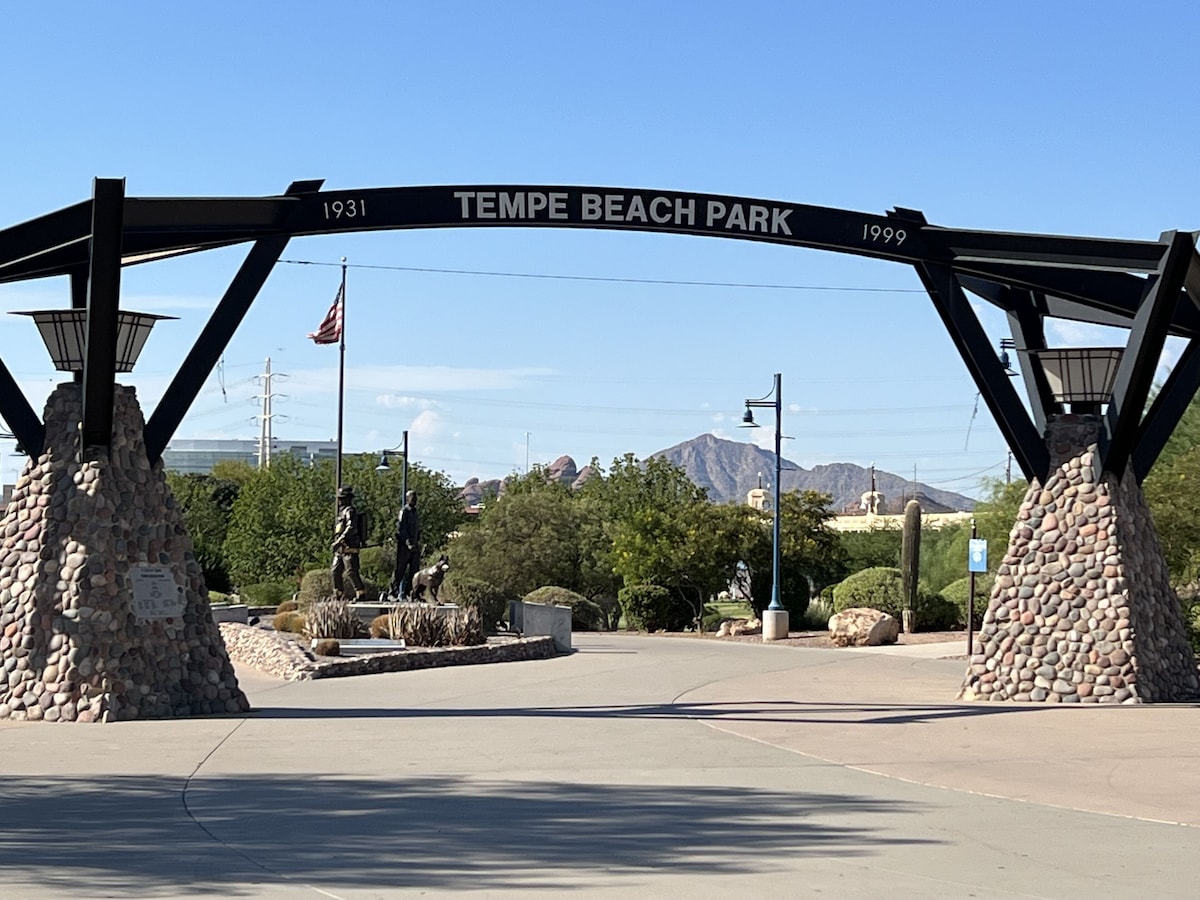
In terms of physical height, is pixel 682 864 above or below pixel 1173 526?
below

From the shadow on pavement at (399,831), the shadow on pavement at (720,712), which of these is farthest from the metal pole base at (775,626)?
the shadow on pavement at (399,831)

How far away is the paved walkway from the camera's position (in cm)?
902

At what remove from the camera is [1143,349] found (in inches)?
738

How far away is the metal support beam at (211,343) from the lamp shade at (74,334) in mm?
620

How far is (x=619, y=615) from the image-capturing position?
59188 millimetres

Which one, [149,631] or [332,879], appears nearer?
[332,879]

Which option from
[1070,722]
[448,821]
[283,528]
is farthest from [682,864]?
[283,528]

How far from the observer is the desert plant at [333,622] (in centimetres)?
2817

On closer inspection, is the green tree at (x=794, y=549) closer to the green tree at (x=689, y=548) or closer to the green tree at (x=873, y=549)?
the green tree at (x=689, y=548)

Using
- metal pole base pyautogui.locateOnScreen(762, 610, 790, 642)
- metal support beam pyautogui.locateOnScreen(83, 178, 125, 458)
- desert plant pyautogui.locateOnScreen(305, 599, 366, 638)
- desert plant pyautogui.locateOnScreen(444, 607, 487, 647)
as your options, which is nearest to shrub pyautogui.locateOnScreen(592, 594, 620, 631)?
metal pole base pyautogui.locateOnScreen(762, 610, 790, 642)

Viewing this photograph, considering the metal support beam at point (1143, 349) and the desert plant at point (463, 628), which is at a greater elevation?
the metal support beam at point (1143, 349)

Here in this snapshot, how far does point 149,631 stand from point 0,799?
19.2 feet

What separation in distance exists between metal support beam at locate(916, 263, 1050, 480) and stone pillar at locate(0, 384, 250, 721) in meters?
9.90

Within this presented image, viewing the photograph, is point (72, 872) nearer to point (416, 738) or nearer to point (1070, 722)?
point (416, 738)
